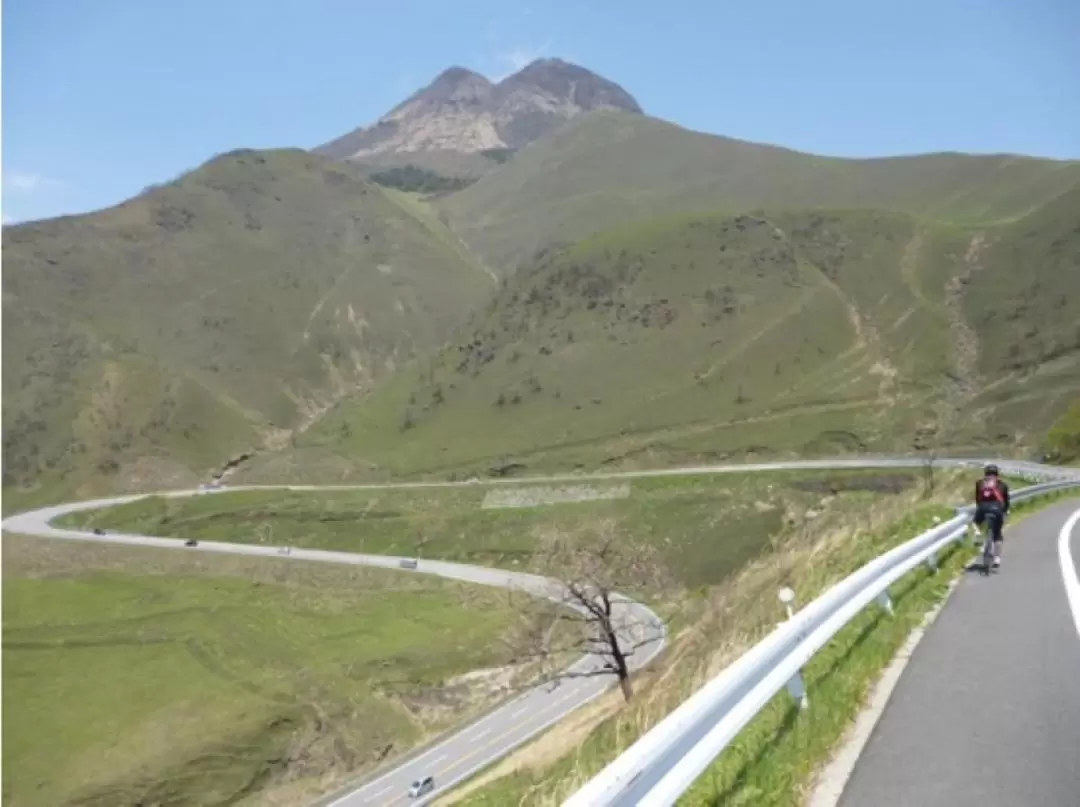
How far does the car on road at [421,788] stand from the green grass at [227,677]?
7049 millimetres

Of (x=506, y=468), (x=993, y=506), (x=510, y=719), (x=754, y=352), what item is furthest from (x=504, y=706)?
(x=754, y=352)

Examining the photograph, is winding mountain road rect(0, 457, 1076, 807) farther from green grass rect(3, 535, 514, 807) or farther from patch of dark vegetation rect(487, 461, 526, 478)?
patch of dark vegetation rect(487, 461, 526, 478)

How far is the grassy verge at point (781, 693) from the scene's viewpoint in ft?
20.6

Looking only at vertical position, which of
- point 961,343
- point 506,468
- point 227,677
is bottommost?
point 227,677

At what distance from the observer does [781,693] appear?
835 centimetres

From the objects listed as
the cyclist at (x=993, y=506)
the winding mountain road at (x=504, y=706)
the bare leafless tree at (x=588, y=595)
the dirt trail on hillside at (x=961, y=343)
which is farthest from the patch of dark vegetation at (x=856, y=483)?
the cyclist at (x=993, y=506)

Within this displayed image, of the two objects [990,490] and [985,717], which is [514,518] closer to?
[990,490]

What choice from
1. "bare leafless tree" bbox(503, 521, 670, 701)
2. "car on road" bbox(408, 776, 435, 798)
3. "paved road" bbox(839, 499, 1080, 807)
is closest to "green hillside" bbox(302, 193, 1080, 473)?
"bare leafless tree" bbox(503, 521, 670, 701)

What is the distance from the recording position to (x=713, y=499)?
83250 millimetres

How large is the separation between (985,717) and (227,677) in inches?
2223

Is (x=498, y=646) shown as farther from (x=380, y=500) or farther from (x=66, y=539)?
(x=66, y=539)

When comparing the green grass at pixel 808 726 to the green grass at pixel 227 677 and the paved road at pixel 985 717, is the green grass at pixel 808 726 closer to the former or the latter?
the paved road at pixel 985 717

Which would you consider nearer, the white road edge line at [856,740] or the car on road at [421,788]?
the white road edge line at [856,740]

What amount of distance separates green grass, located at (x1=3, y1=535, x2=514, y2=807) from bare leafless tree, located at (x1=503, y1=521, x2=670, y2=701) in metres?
3.14
